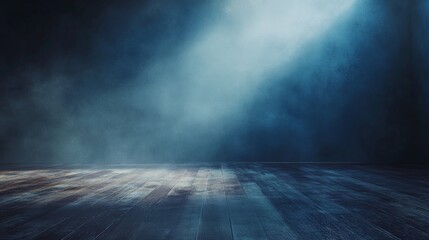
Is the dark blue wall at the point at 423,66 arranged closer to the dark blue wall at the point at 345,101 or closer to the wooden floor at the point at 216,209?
the dark blue wall at the point at 345,101

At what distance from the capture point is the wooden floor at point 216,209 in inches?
63.2

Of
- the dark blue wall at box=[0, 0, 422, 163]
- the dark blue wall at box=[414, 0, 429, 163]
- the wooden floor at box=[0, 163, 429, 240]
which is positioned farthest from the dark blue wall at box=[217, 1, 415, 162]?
the wooden floor at box=[0, 163, 429, 240]

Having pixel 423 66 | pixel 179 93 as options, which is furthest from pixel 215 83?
pixel 423 66

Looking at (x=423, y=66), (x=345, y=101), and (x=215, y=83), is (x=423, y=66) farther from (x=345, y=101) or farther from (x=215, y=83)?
(x=215, y=83)

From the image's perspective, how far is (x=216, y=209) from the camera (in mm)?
2102

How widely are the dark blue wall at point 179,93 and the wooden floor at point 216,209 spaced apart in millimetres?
2409

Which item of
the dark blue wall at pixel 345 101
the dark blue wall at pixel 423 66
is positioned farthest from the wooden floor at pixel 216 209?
the dark blue wall at pixel 423 66

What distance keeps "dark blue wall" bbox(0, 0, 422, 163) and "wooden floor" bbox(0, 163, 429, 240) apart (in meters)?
2.41

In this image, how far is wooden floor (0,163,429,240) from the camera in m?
1.61

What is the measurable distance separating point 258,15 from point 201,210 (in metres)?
4.60

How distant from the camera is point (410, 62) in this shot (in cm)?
591

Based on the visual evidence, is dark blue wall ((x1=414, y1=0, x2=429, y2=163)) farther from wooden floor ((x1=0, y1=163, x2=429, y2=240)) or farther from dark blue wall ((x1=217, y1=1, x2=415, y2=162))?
wooden floor ((x1=0, y1=163, x2=429, y2=240))

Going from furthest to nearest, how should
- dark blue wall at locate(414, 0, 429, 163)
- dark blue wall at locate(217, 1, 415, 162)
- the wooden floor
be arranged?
dark blue wall at locate(217, 1, 415, 162), dark blue wall at locate(414, 0, 429, 163), the wooden floor

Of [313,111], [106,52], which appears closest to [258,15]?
[313,111]
